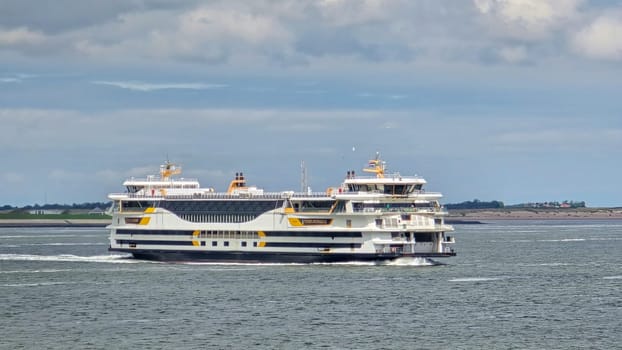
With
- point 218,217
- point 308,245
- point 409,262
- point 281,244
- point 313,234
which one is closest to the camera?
point 409,262

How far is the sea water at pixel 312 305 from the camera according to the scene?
56.0 meters

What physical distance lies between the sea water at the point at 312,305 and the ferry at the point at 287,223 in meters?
1.25

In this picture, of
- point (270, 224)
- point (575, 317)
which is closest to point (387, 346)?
point (575, 317)

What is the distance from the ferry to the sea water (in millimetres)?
1249

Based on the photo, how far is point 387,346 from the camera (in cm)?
5431

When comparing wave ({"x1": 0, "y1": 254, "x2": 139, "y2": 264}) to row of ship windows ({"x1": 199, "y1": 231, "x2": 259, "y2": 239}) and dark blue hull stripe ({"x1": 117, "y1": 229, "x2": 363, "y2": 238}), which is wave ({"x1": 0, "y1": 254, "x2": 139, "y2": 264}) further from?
row of ship windows ({"x1": 199, "y1": 231, "x2": 259, "y2": 239})

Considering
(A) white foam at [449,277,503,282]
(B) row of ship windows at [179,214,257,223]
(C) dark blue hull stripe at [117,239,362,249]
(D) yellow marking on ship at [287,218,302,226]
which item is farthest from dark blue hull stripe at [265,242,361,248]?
(A) white foam at [449,277,503,282]

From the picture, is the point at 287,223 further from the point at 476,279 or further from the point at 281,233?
the point at 476,279

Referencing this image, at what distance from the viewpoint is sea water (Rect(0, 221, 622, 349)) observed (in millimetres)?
55969

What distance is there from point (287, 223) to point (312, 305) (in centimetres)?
2329

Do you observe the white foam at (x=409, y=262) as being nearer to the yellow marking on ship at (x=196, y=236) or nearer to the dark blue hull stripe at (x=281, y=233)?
the dark blue hull stripe at (x=281, y=233)

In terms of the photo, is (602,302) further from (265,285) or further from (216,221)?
(216,221)

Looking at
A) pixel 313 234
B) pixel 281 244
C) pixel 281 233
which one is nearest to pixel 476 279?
pixel 313 234

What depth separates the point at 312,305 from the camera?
67.8 metres
